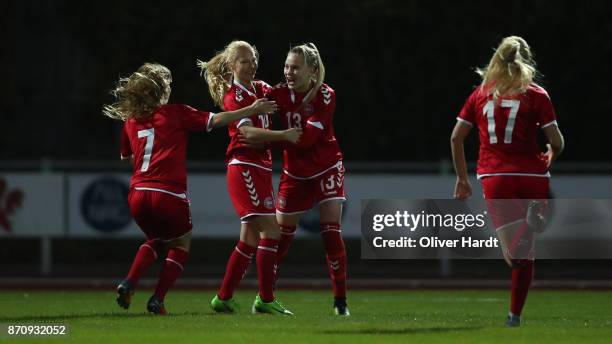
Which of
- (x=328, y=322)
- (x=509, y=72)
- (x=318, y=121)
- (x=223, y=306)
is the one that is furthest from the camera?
(x=223, y=306)

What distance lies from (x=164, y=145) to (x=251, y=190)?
80 centimetres

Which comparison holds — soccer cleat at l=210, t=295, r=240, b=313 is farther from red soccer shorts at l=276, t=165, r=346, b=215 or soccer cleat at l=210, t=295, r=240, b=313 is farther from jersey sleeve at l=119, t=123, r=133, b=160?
jersey sleeve at l=119, t=123, r=133, b=160

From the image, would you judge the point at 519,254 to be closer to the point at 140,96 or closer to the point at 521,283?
the point at 521,283

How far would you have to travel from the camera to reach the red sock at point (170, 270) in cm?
1093

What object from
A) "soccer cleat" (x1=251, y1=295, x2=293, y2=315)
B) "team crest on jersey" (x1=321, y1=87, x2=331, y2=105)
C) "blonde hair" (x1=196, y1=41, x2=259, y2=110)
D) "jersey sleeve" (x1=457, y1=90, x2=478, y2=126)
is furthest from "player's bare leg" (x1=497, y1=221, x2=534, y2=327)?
"blonde hair" (x1=196, y1=41, x2=259, y2=110)

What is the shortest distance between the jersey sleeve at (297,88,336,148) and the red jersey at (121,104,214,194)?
777mm

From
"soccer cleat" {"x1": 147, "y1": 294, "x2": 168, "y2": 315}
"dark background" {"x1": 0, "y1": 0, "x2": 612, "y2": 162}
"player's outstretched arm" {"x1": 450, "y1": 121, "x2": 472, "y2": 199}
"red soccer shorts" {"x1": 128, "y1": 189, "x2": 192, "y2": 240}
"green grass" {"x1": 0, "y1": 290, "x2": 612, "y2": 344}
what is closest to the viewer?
"green grass" {"x1": 0, "y1": 290, "x2": 612, "y2": 344}

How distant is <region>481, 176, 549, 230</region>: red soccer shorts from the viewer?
955cm

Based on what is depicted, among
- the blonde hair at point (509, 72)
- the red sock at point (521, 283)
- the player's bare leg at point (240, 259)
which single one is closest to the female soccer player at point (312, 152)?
the player's bare leg at point (240, 259)

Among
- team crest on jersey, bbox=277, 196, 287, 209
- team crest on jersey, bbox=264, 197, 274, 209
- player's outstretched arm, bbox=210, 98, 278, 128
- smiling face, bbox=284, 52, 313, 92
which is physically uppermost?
smiling face, bbox=284, 52, 313, 92

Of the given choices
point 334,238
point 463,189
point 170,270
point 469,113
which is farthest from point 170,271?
point 469,113

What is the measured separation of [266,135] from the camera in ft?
34.7

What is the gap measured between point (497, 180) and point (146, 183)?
2.92 meters

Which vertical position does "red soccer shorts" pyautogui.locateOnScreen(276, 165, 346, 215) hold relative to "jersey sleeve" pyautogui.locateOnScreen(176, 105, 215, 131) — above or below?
below
